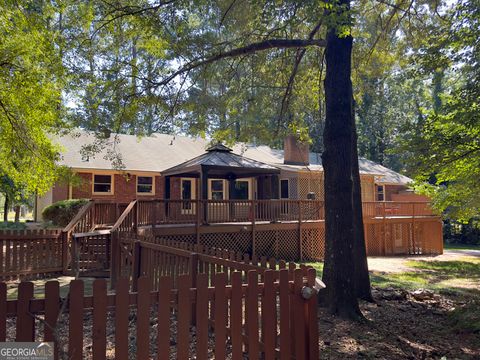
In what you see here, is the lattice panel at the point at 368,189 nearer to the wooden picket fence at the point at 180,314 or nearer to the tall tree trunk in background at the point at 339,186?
the tall tree trunk in background at the point at 339,186

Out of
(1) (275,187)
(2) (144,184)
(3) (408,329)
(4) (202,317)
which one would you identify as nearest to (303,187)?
(1) (275,187)

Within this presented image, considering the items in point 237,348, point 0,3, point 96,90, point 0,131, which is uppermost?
point 0,3

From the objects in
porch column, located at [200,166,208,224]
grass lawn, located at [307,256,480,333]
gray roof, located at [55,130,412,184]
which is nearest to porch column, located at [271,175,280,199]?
gray roof, located at [55,130,412,184]

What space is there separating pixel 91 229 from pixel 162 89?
18.5 feet

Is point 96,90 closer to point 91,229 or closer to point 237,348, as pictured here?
point 91,229

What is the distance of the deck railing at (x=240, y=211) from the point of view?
12875 mm

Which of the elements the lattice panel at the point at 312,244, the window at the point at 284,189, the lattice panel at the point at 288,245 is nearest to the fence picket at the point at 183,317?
the lattice panel at the point at 288,245

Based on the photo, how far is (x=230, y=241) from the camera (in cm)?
1466

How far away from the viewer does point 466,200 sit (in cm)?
975

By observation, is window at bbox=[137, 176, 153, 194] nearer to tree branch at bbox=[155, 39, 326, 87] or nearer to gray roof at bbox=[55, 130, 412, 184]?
gray roof at bbox=[55, 130, 412, 184]

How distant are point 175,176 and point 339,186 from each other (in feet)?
37.0

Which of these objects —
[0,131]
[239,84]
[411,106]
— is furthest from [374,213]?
[411,106]

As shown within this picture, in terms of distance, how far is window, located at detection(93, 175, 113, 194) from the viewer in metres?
19.4

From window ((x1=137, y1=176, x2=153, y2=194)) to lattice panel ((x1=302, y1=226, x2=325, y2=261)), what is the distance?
351 inches
